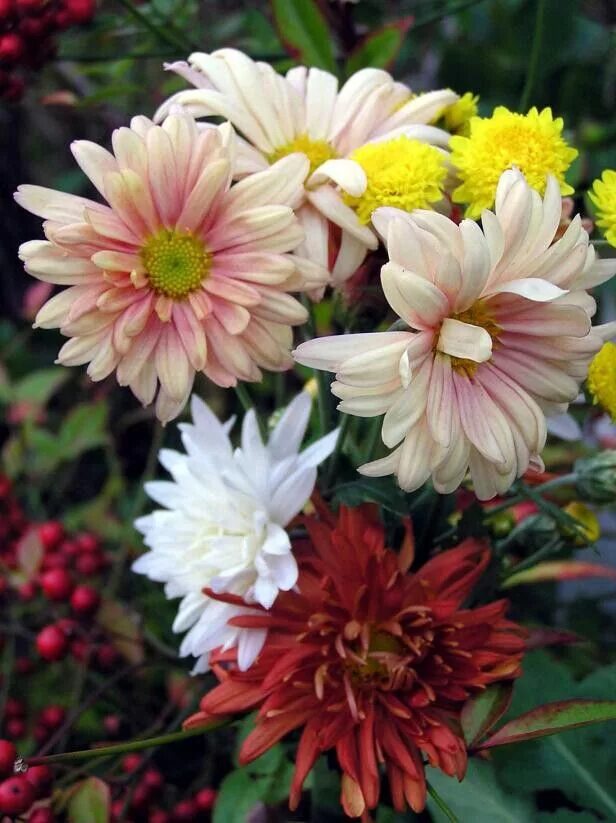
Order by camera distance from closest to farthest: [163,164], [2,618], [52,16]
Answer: [163,164] → [52,16] → [2,618]

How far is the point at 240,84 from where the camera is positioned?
1.20ft

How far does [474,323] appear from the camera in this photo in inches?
12.3

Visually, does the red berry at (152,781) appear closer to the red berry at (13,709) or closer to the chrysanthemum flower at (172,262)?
the red berry at (13,709)

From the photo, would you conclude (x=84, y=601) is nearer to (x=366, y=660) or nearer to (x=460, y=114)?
(x=366, y=660)

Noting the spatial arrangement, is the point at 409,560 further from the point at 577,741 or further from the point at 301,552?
the point at 577,741

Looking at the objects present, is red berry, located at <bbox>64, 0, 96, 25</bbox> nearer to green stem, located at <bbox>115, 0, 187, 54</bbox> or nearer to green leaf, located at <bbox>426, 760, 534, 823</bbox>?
green stem, located at <bbox>115, 0, 187, 54</bbox>

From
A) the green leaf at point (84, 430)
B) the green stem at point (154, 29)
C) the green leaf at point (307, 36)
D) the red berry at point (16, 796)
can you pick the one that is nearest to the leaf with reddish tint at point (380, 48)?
the green leaf at point (307, 36)

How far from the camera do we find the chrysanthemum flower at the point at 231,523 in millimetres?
374

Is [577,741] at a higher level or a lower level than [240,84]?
lower

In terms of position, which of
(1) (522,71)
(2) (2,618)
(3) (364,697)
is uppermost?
(1) (522,71)

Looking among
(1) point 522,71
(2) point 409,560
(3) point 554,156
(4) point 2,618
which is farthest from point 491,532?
(1) point 522,71

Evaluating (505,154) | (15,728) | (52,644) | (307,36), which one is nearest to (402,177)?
(505,154)

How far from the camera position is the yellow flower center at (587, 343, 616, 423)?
1.17ft

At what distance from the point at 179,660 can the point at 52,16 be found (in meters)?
0.44
